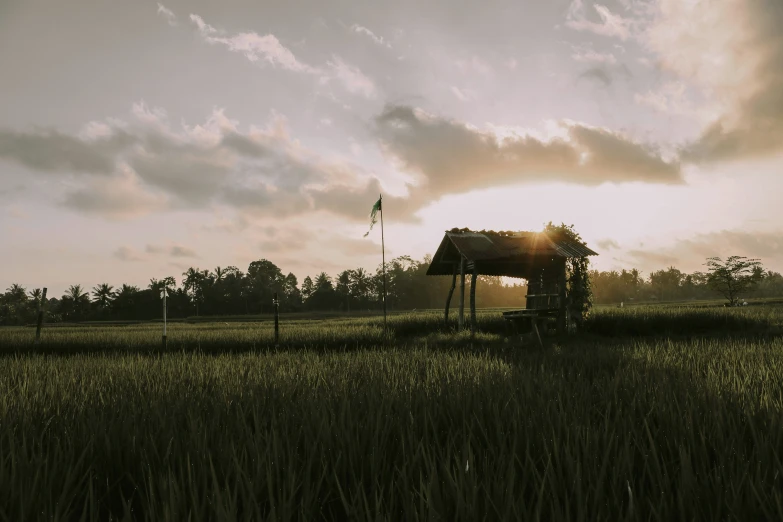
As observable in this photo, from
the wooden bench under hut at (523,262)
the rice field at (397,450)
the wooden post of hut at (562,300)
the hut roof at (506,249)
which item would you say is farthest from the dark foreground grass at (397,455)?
the hut roof at (506,249)

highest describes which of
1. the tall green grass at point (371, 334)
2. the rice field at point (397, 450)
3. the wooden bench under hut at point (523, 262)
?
the wooden bench under hut at point (523, 262)

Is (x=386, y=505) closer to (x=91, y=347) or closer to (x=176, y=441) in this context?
(x=176, y=441)

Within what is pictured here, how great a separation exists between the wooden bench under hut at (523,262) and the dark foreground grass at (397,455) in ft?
38.0

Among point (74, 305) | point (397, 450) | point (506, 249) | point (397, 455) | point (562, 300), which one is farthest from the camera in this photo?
point (74, 305)

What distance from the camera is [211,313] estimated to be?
82.8 metres

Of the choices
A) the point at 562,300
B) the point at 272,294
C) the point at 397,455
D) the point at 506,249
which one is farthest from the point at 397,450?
the point at 272,294

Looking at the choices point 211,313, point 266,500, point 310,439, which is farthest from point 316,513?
point 211,313

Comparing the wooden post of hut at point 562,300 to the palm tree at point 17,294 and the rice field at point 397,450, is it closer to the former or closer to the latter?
the rice field at point 397,450

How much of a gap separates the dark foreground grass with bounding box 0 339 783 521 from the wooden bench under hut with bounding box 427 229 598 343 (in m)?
11.6

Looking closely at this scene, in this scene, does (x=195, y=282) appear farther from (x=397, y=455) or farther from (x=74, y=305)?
(x=397, y=455)

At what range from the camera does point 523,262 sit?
17938 millimetres

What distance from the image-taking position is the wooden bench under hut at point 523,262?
16.5m

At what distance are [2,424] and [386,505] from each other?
3074 millimetres

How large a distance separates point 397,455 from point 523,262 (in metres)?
16.5
